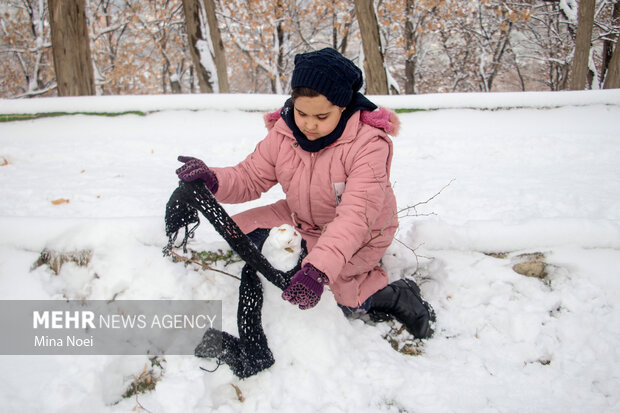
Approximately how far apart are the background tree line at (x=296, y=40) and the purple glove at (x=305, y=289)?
6.03 m

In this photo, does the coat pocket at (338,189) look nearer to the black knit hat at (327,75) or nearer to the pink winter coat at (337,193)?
the pink winter coat at (337,193)

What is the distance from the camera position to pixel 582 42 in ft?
24.5

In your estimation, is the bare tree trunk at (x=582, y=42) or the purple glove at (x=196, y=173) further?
the bare tree trunk at (x=582, y=42)

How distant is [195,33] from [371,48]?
4.02 metres

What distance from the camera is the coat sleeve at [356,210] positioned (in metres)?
1.50

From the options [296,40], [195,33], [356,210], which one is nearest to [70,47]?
[195,33]

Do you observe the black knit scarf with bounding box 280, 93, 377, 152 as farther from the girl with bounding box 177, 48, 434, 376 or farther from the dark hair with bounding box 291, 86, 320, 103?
the dark hair with bounding box 291, 86, 320, 103

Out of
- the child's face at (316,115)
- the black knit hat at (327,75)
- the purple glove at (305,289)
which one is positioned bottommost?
the purple glove at (305,289)

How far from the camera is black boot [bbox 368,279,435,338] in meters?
1.93

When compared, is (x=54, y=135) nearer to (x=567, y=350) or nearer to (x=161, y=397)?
(x=161, y=397)

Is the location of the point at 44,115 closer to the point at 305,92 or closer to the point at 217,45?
the point at 305,92

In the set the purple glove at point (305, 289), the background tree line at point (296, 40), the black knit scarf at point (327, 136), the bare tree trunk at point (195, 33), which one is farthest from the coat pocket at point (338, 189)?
the bare tree trunk at point (195, 33)

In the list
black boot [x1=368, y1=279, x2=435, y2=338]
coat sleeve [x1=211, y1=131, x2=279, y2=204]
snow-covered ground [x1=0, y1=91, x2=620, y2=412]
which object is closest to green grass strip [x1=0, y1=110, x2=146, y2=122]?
snow-covered ground [x1=0, y1=91, x2=620, y2=412]

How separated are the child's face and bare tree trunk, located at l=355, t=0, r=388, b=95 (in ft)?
18.1
